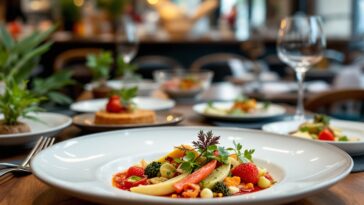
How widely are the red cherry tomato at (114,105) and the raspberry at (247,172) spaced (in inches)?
23.2

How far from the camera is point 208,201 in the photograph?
55 cm

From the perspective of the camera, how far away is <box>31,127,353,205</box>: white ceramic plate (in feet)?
1.94

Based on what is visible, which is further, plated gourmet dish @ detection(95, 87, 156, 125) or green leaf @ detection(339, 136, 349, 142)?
plated gourmet dish @ detection(95, 87, 156, 125)

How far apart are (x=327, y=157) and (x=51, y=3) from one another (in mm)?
10299

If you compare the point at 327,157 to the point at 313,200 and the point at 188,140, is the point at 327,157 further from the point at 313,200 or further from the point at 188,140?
the point at 188,140

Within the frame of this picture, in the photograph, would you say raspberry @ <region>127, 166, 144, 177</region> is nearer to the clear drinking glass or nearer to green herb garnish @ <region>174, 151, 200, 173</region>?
green herb garnish @ <region>174, 151, 200, 173</region>

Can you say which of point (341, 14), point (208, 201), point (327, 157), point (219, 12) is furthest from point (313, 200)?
point (219, 12)

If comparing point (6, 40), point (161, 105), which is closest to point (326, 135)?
point (161, 105)

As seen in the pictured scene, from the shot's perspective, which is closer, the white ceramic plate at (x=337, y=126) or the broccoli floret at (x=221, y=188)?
the broccoli floret at (x=221, y=188)

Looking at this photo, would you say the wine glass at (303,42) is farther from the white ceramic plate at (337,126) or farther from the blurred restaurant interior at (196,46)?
the blurred restaurant interior at (196,46)

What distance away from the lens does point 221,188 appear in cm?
68

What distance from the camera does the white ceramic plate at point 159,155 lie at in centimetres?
59

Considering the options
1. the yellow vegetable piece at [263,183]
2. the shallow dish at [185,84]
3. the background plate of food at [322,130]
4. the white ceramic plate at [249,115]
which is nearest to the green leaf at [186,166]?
the yellow vegetable piece at [263,183]

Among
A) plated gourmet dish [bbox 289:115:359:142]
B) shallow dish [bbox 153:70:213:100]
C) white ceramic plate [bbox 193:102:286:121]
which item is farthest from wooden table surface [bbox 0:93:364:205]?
shallow dish [bbox 153:70:213:100]
